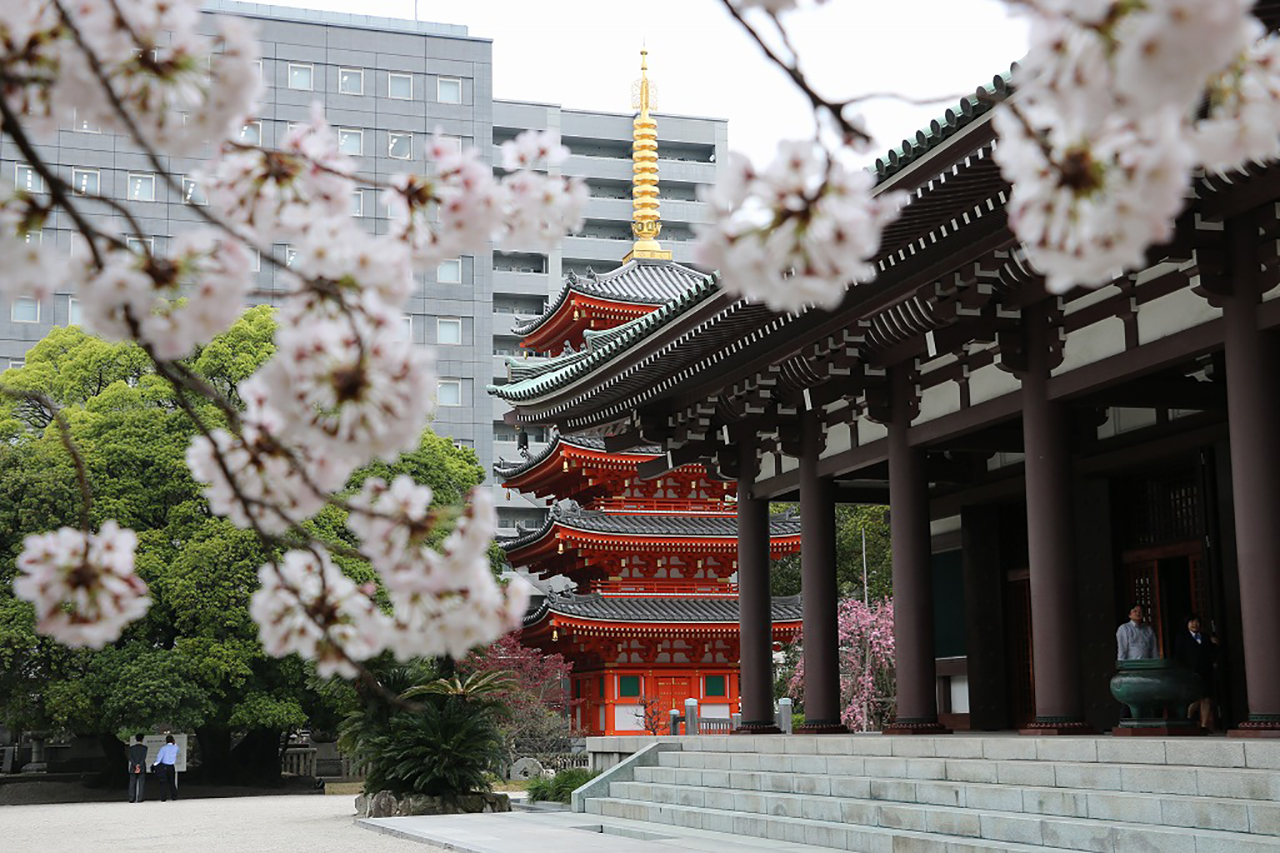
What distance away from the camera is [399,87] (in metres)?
57.4

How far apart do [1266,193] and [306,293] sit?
8792mm

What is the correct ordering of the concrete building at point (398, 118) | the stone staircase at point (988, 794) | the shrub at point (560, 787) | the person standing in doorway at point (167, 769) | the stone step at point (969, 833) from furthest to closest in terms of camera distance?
the concrete building at point (398, 118)
the person standing in doorway at point (167, 769)
the shrub at point (560, 787)
the stone staircase at point (988, 794)
the stone step at point (969, 833)

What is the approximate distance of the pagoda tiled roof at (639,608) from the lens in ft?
103

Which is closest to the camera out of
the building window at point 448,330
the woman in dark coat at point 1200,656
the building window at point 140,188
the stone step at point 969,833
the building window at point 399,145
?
the stone step at point 969,833

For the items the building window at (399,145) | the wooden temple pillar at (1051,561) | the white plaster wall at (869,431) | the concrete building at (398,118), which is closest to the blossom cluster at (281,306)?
the wooden temple pillar at (1051,561)

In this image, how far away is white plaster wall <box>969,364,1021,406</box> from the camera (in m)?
14.0

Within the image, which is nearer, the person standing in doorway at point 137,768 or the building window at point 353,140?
the person standing in doorway at point 137,768

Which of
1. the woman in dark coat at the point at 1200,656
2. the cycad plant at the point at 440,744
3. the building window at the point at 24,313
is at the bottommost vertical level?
the cycad plant at the point at 440,744

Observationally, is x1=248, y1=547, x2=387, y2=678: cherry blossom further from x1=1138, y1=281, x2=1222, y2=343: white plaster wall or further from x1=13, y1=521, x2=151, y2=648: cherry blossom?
x1=1138, y1=281, x2=1222, y2=343: white plaster wall

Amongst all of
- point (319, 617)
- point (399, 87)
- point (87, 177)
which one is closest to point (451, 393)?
point (399, 87)

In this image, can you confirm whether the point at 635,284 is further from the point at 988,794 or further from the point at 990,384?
the point at 988,794

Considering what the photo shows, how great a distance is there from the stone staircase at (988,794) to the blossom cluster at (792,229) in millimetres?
7407

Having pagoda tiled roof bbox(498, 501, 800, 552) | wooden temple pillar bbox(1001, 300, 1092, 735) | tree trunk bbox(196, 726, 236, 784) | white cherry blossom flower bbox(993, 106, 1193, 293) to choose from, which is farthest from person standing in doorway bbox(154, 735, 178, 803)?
white cherry blossom flower bbox(993, 106, 1193, 293)

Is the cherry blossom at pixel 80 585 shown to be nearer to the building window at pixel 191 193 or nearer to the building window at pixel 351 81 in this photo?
the building window at pixel 191 193
